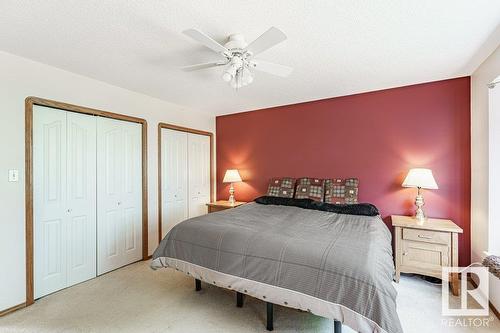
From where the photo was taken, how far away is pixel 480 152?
2480 mm

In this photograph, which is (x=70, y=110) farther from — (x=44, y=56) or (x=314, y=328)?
(x=314, y=328)

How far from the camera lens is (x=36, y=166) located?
7.86 feet

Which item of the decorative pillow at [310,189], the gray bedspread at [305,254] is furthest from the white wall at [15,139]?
the decorative pillow at [310,189]

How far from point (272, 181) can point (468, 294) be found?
8.50 ft

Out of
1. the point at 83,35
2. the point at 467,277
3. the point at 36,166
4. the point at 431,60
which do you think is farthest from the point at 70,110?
the point at 467,277

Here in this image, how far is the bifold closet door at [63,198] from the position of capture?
242cm

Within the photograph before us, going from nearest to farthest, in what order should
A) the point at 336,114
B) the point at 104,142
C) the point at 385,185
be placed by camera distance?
the point at 104,142 → the point at 385,185 → the point at 336,114

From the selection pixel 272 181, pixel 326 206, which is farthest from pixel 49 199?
pixel 326 206

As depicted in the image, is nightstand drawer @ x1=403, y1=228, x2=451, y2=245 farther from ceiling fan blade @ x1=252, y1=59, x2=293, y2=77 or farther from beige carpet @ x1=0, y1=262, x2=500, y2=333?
ceiling fan blade @ x1=252, y1=59, x2=293, y2=77

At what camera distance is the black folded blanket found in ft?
9.22

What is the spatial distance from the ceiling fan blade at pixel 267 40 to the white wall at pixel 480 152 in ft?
6.74

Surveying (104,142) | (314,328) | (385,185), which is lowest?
(314,328)

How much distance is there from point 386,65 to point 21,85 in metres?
3.58

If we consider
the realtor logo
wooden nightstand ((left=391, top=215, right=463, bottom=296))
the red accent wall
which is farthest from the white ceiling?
the realtor logo
